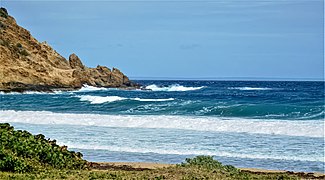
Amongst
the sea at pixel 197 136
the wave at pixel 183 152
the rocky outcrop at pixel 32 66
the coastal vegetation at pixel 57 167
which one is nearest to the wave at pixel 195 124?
the sea at pixel 197 136

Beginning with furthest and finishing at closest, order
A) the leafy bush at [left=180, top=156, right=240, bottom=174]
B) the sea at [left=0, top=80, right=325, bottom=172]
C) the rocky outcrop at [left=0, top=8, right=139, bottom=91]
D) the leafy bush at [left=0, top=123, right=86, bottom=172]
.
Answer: the rocky outcrop at [left=0, top=8, right=139, bottom=91]
the sea at [left=0, top=80, right=325, bottom=172]
the leafy bush at [left=180, top=156, right=240, bottom=174]
the leafy bush at [left=0, top=123, right=86, bottom=172]

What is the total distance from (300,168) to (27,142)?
7.76 metres

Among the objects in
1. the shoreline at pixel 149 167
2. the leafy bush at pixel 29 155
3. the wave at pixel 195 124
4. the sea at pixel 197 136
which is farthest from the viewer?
the wave at pixel 195 124

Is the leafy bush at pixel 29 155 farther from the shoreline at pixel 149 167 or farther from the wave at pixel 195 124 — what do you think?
the wave at pixel 195 124

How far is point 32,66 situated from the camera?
6481cm

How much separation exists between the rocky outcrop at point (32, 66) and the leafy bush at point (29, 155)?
169ft

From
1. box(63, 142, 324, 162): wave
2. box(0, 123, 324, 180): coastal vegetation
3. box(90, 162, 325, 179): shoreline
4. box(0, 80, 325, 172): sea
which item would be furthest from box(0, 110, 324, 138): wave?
box(0, 123, 324, 180): coastal vegetation

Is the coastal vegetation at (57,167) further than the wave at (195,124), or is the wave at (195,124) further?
the wave at (195,124)

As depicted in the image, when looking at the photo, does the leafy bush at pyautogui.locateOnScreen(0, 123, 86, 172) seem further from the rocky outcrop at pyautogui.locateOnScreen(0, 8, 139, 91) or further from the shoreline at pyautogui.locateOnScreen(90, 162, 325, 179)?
the rocky outcrop at pyautogui.locateOnScreen(0, 8, 139, 91)

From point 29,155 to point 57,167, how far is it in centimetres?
64

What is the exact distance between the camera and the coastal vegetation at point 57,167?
9312 millimetres

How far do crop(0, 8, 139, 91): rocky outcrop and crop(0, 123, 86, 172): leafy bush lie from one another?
51.6m

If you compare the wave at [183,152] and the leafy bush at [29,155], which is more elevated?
the leafy bush at [29,155]

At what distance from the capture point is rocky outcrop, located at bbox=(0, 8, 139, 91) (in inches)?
2426
